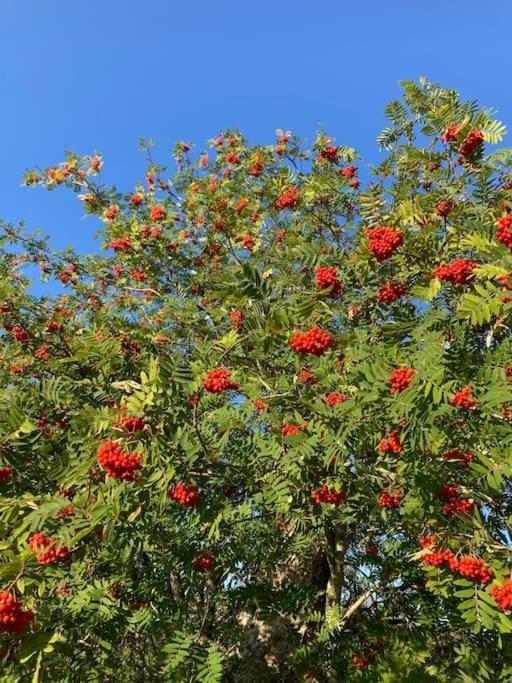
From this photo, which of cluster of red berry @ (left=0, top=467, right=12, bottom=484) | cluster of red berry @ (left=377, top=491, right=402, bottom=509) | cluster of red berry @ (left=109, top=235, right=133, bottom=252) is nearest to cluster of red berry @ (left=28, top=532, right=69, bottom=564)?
cluster of red berry @ (left=0, top=467, right=12, bottom=484)

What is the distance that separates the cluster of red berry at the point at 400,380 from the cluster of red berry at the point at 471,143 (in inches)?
98.1

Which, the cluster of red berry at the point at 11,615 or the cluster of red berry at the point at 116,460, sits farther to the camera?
the cluster of red berry at the point at 116,460

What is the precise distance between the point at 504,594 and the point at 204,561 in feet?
8.67

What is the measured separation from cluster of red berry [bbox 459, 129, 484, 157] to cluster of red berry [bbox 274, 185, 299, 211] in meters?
3.07

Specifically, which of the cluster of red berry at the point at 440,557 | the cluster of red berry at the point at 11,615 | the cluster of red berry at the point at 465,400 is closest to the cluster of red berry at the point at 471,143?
the cluster of red berry at the point at 465,400

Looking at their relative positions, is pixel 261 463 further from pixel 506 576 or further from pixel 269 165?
pixel 269 165

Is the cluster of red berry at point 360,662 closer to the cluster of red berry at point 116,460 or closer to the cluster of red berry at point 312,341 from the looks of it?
the cluster of red berry at point 312,341

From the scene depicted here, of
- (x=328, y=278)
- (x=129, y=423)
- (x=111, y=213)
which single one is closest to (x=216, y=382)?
(x=129, y=423)

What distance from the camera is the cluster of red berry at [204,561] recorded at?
452cm

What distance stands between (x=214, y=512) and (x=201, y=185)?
24.1ft

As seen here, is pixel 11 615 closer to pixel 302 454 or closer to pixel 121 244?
pixel 302 454

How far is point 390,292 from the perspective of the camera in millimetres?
3775

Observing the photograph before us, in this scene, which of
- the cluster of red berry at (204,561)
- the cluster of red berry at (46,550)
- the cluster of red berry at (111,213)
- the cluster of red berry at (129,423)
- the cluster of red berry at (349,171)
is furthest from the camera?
the cluster of red berry at (111,213)

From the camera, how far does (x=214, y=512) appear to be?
149 inches
